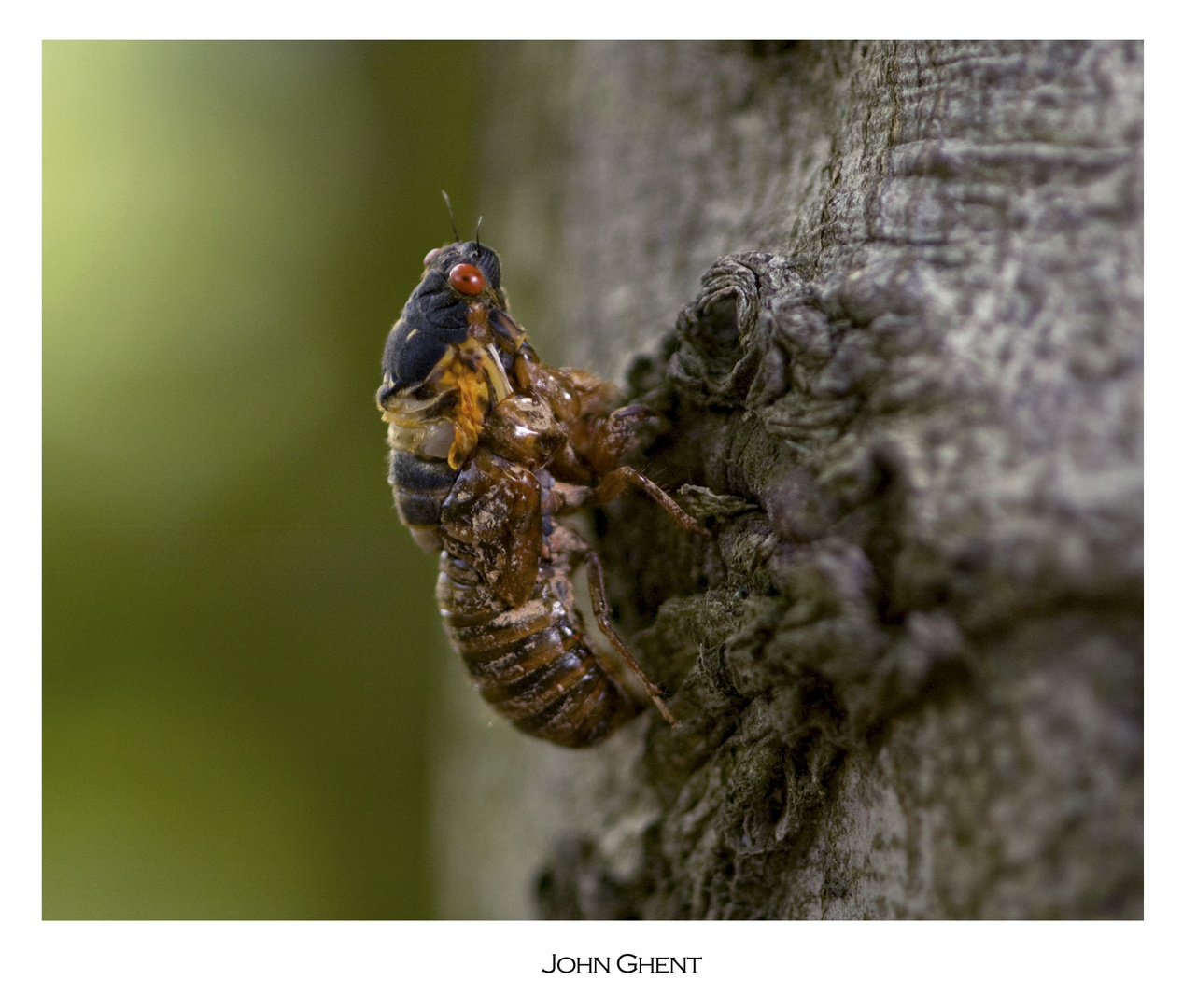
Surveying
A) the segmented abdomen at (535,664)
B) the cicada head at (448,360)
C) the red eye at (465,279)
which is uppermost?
the red eye at (465,279)

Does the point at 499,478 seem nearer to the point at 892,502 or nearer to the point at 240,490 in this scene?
the point at 892,502

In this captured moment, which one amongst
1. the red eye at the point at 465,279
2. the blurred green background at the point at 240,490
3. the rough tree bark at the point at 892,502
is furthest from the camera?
the blurred green background at the point at 240,490

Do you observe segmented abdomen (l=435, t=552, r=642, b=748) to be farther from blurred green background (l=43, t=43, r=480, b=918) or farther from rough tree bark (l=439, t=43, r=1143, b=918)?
blurred green background (l=43, t=43, r=480, b=918)

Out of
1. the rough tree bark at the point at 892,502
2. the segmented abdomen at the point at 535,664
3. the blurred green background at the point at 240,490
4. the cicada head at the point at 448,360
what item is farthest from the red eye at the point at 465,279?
the blurred green background at the point at 240,490

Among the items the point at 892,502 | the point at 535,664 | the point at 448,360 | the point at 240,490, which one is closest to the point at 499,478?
the point at 448,360

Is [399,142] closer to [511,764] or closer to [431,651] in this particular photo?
[431,651]

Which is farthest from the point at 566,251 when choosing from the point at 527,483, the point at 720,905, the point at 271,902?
the point at 271,902

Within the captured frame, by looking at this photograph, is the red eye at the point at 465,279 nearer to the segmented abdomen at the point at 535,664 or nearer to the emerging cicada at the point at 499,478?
the emerging cicada at the point at 499,478
